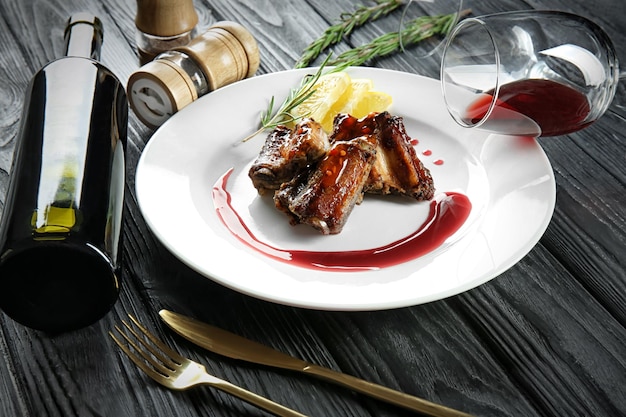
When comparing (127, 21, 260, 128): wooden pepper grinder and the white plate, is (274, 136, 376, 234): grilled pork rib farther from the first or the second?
(127, 21, 260, 128): wooden pepper grinder

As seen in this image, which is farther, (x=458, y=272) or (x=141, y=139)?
(x=141, y=139)

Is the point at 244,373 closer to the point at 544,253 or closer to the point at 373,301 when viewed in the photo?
the point at 373,301

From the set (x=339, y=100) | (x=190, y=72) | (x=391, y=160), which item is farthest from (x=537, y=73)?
(x=190, y=72)

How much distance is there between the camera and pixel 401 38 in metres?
2.52

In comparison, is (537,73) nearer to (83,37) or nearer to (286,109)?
(286,109)

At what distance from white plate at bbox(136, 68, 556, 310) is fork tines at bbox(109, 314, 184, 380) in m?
0.18

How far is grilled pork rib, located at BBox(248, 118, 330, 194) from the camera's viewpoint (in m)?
1.82

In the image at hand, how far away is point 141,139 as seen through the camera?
216 cm

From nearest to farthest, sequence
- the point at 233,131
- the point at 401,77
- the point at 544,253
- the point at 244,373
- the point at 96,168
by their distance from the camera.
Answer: the point at 244,373
the point at 96,168
the point at 544,253
the point at 233,131
the point at 401,77

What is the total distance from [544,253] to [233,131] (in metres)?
0.94

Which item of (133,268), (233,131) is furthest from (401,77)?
(133,268)

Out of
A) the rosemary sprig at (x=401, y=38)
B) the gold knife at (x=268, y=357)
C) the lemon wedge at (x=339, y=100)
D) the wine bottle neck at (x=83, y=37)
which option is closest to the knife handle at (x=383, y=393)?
the gold knife at (x=268, y=357)

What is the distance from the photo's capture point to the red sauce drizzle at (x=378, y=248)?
Answer: 65.7 inches

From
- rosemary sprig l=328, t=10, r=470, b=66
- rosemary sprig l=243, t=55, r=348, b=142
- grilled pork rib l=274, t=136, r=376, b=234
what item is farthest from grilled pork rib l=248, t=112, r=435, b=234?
rosemary sprig l=328, t=10, r=470, b=66
